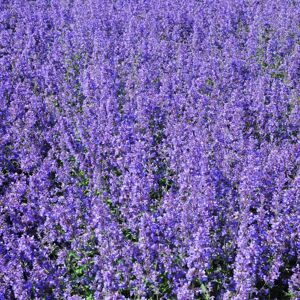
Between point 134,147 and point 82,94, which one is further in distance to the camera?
point 82,94

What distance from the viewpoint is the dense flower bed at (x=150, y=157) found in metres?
5.19

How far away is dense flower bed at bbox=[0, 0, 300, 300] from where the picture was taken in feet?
17.0

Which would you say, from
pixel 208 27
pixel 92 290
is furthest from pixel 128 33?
pixel 92 290

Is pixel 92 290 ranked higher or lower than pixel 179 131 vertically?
lower

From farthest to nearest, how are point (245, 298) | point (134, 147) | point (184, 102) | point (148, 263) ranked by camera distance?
point (184, 102)
point (134, 147)
point (148, 263)
point (245, 298)

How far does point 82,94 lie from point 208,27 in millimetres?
3982

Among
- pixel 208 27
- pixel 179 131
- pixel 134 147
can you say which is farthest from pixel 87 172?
pixel 208 27

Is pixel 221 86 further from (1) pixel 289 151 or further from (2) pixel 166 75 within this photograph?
(1) pixel 289 151

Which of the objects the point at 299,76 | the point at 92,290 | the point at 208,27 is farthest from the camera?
the point at 208,27

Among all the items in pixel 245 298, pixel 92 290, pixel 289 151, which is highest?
pixel 289 151

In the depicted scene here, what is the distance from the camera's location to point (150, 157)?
6773mm

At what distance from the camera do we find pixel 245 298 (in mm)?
4570

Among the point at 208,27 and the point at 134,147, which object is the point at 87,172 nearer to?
the point at 134,147

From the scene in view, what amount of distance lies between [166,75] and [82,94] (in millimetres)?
1568
